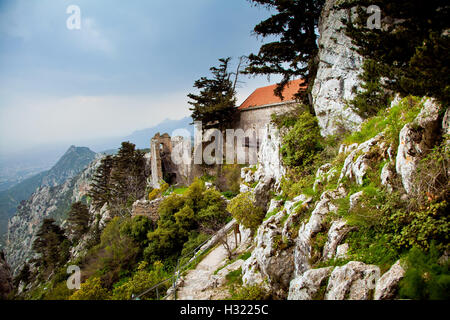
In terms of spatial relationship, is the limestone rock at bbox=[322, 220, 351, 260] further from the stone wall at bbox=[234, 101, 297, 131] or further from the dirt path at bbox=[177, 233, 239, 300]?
the stone wall at bbox=[234, 101, 297, 131]

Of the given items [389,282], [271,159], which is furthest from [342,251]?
[271,159]

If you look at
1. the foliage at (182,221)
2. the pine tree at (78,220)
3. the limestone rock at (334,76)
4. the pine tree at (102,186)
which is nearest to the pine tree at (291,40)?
the limestone rock at (334,76)

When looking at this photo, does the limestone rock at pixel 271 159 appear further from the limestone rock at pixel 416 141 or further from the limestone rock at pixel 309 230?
the limestone rock at pixel 416 141

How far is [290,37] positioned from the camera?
34.3 feet

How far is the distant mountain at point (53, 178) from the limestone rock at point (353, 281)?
14374 centimetres

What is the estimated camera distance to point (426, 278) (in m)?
2.30

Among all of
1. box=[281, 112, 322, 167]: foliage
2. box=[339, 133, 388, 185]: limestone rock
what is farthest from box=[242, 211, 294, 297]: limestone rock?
box=[281, 112, 322, 167]: foliage

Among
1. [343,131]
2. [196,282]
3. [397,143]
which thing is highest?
[343,131]

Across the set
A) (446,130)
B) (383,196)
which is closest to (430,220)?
(383,196)

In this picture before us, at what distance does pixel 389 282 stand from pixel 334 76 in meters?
9.18

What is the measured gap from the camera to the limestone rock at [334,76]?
8883mm

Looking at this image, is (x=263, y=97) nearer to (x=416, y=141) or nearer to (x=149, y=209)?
(x=149, y=209)
